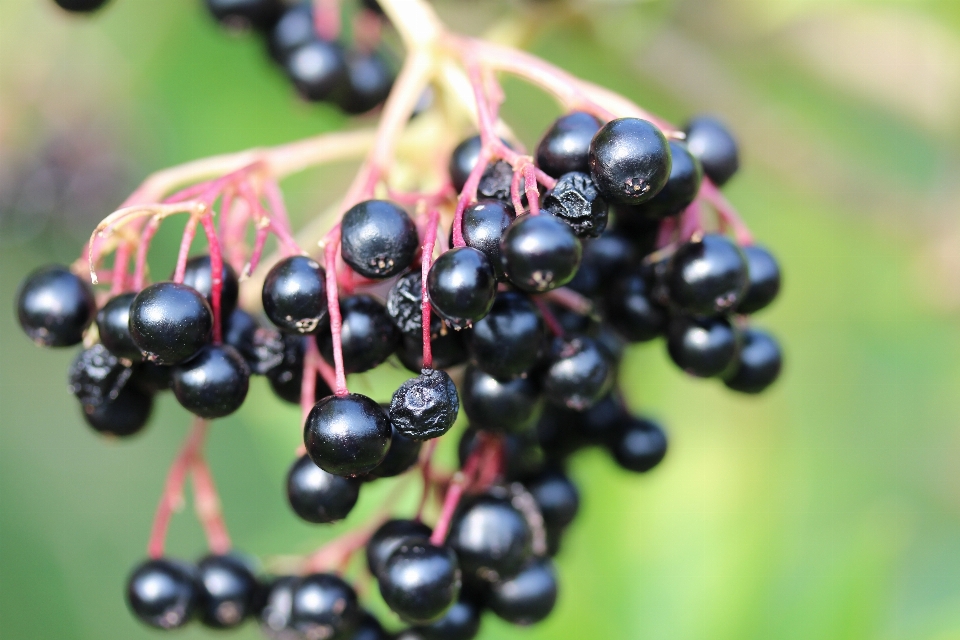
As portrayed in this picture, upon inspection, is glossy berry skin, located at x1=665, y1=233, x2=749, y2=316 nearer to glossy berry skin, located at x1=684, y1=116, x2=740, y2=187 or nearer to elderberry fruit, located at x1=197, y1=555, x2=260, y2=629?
glossy berry skin, located at x1=684, y1=116, x2=740, y2=187

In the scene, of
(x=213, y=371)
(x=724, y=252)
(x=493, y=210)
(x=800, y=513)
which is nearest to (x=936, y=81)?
(x=800, y=513)

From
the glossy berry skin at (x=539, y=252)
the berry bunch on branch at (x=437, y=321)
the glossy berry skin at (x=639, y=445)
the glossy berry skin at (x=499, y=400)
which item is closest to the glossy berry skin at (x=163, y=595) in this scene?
the berry bunch on branch at (x=437, y=321)

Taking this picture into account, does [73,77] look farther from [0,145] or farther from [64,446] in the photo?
[64,446]

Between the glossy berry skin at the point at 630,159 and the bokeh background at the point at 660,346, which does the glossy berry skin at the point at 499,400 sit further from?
the bokeh background at the point at 660,346

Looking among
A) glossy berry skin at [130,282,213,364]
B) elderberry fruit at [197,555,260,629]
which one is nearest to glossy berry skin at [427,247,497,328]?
glossy berry skin at [130,282,213,364]

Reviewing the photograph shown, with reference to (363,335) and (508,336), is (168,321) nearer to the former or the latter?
(363,335)

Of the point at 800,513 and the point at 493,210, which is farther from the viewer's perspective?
the point at 800,513
